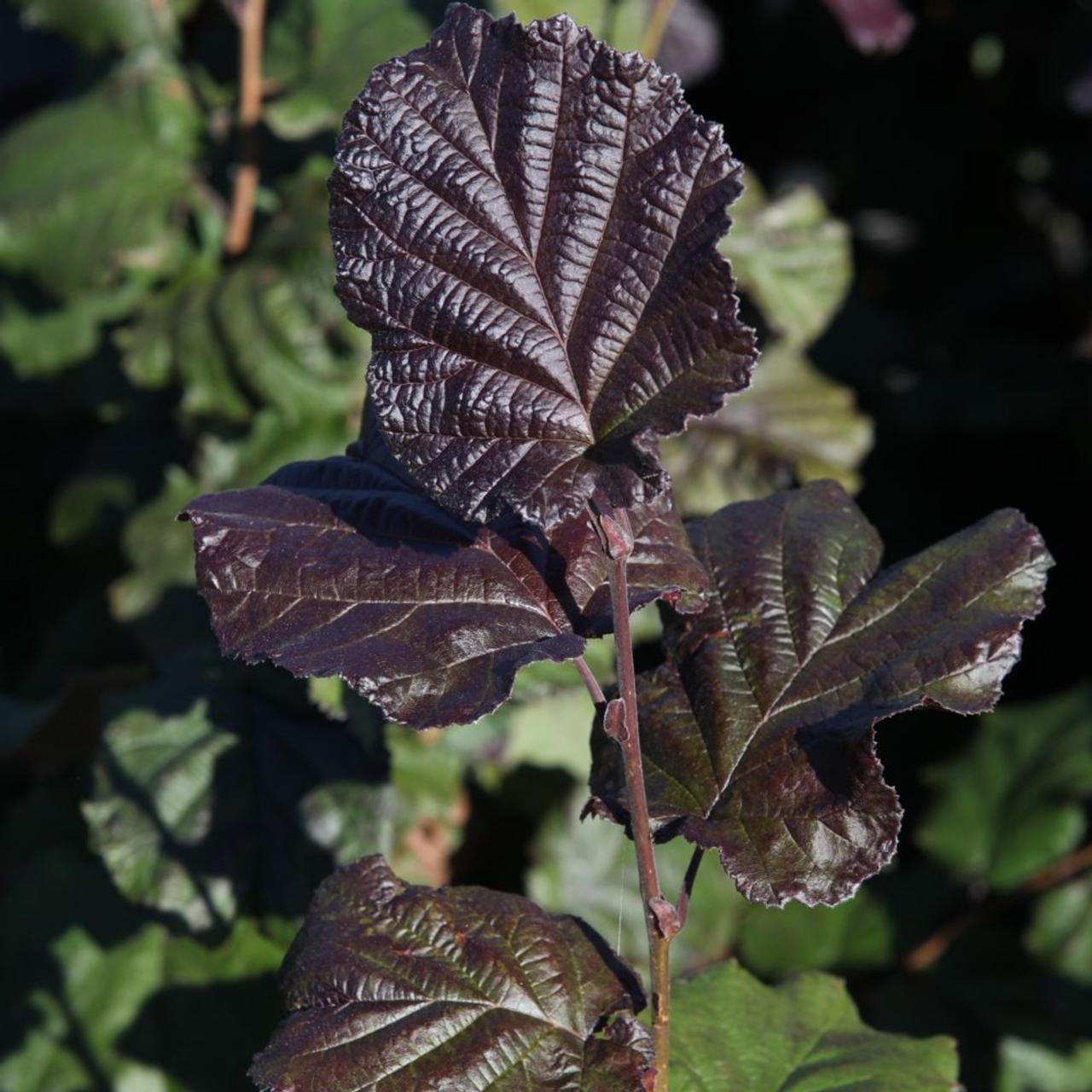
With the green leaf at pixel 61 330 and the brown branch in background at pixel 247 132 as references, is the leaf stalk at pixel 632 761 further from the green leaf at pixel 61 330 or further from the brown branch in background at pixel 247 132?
the green leaf at pixel 61 330

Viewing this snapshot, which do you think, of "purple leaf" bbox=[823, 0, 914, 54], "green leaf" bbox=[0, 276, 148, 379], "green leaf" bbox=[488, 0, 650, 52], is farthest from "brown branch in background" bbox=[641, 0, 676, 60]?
"green leaf" bbox=[0, 276, 148, 379]

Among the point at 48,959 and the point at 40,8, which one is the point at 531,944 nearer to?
the point at 48,959

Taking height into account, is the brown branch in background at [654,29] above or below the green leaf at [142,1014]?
above

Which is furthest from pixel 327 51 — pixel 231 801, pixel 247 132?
pixel 231 801

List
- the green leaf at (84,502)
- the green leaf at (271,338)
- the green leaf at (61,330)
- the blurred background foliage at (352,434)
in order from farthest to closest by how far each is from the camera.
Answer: the green leaf at (84,502), the green leaf at (61,330), the green leaf at (271,338), the blurred background foliage at (352,434)

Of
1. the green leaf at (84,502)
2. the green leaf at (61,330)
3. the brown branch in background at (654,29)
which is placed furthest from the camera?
the green leaf at (84,502)

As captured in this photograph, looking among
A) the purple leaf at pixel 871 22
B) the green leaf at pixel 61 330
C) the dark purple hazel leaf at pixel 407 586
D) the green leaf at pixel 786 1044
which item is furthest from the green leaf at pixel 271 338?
the green leaf at pixel 786 1044

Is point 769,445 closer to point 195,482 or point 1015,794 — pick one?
point 1015,794
